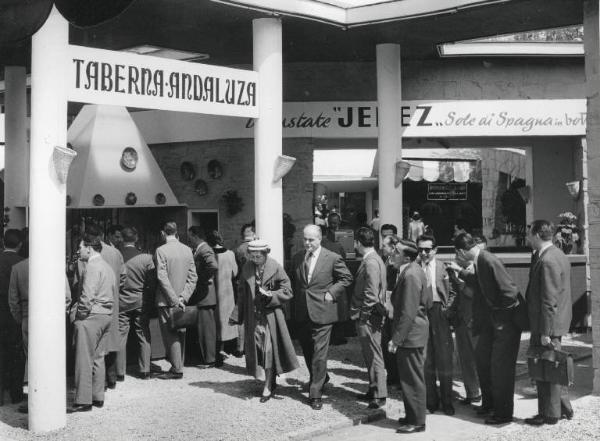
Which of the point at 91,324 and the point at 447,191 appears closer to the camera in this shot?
the point at 91,324

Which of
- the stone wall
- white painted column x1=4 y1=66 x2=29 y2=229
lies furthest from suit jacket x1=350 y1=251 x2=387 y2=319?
white painted column x1=4 y1=66 x2=29 y2=229

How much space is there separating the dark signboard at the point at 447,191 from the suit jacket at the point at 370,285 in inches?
486

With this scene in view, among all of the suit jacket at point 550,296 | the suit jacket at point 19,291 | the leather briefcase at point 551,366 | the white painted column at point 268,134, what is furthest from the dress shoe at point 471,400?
the suit jacket at point 19,291

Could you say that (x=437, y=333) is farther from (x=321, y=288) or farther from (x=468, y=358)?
(x=321, y=288)

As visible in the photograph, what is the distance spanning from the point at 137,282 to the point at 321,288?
2400mm

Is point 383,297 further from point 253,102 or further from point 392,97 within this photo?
point 392,97

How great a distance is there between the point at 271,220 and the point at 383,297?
207 cm

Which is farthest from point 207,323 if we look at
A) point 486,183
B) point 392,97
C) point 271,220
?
point 486,183

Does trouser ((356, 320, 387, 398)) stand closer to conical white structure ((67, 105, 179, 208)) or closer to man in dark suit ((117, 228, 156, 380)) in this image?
man in dark suit ((117, 228, 156, 380))

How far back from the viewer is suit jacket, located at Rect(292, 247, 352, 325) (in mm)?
7531

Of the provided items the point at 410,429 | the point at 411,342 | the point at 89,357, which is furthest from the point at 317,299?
the point at 89,357

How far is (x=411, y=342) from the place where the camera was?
21.7 feet

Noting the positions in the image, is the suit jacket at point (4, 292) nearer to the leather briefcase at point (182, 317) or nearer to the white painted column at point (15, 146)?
the leather briefcase at point (182, 317)

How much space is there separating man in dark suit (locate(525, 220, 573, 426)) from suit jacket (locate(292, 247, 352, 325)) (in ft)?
6.01
